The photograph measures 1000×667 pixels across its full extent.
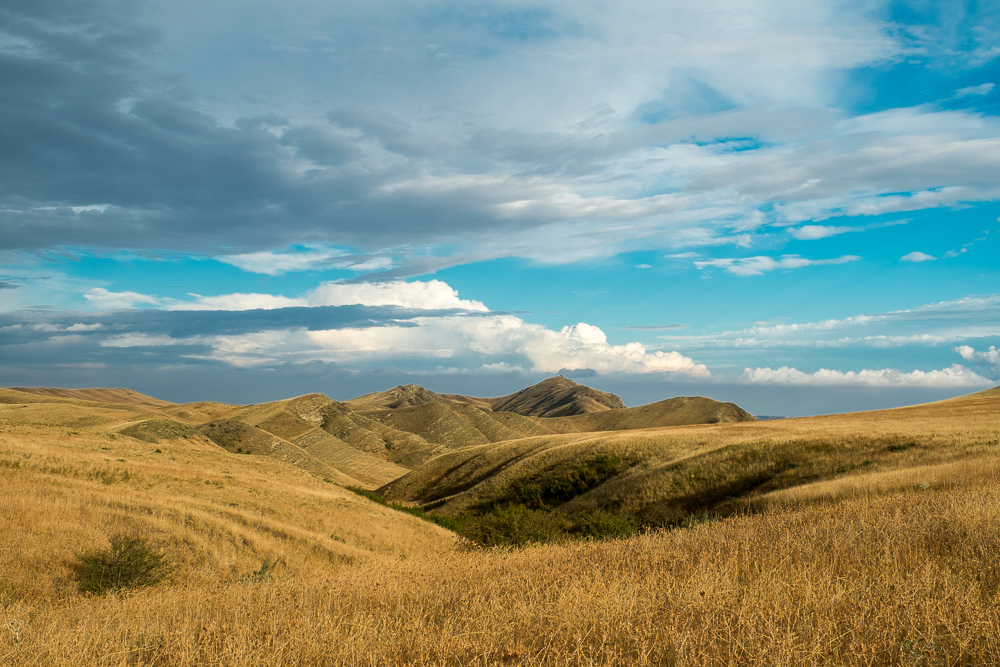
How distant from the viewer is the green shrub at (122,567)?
16.6m

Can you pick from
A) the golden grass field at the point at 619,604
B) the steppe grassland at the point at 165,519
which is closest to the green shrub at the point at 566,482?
the steppe grassland at the point at 165,519

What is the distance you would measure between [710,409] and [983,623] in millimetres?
196751

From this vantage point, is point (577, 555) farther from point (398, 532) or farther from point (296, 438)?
point (296, 438)

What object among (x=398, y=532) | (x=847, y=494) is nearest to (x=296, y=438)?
(x=398, y=532)

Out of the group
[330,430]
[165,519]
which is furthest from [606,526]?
[330,430]

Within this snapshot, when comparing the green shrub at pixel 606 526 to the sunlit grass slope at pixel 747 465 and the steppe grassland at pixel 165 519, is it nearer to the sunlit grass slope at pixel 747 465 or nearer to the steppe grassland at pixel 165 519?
the sunlit grass slope at pixel 747 465

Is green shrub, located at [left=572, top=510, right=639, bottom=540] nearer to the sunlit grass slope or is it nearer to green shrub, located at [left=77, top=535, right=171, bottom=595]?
the sunlit grass slope

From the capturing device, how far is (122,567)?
17500 mm

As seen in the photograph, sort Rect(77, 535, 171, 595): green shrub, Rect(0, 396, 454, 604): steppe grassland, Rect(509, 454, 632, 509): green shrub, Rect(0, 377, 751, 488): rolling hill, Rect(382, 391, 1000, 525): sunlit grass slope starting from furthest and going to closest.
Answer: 1. Rect(0, 377, 751, 488): rolling hill
2. Rect(509, 454, 632, 509): green shrub
3. Rect(382, 391, 1000, 525): sunlit grass slope
4. Rect(0, 396, 454, 604): steppe grassland
5. Rect(77, 535, 171, 595): green shrub

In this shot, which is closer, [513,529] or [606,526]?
[606,526]

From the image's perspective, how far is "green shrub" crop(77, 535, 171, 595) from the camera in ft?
54.6

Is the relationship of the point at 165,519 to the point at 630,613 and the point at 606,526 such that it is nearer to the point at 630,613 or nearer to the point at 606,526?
the point at 606,526

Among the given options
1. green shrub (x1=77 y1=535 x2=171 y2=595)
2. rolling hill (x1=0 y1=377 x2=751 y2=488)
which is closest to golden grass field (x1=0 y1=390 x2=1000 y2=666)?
green shrub (x1=77 y1=535 x2=171 y2=595)

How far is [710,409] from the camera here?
189 m
